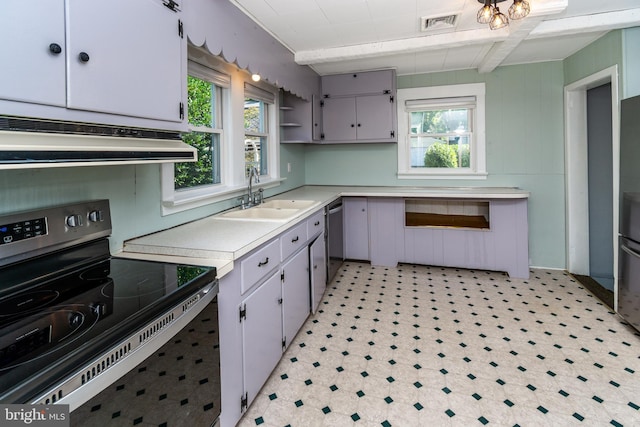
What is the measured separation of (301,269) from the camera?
8.05 ft

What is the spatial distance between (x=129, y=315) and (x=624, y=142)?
322 cm

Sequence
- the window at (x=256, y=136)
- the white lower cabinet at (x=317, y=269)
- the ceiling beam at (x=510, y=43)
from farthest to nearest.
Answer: the window at (x=256, y=136), the white lower cabinet at (x=317, y=269), the ceiling beam at (x=510, y=43)

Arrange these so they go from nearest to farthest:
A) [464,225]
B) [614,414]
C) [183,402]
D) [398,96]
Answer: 1. [183,402]
2. [614,414]
3. [464,225]
4. [398,96]

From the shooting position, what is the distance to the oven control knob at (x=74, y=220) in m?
1.35

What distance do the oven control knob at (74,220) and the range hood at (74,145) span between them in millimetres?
388

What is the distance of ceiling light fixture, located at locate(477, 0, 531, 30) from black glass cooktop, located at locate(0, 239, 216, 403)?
220cm

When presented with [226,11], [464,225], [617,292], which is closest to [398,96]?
→ [464,225]

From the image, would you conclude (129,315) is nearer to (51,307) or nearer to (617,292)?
(51,307)

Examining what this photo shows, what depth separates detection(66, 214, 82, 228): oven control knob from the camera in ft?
4.44

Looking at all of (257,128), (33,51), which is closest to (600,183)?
(257,128)

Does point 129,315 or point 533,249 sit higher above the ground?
point 129,315

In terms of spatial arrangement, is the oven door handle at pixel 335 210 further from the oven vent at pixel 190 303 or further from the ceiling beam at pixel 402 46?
the oven vent at pixel 190 303

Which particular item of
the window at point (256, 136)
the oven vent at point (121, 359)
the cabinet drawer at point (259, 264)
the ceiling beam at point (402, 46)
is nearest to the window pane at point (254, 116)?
the window at point (256, 136)

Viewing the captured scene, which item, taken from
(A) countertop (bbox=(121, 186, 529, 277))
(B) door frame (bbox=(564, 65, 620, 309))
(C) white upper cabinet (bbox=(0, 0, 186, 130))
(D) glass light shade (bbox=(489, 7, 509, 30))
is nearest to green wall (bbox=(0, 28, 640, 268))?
(B) door frame (bbox=(564, 65, 620, 309))
